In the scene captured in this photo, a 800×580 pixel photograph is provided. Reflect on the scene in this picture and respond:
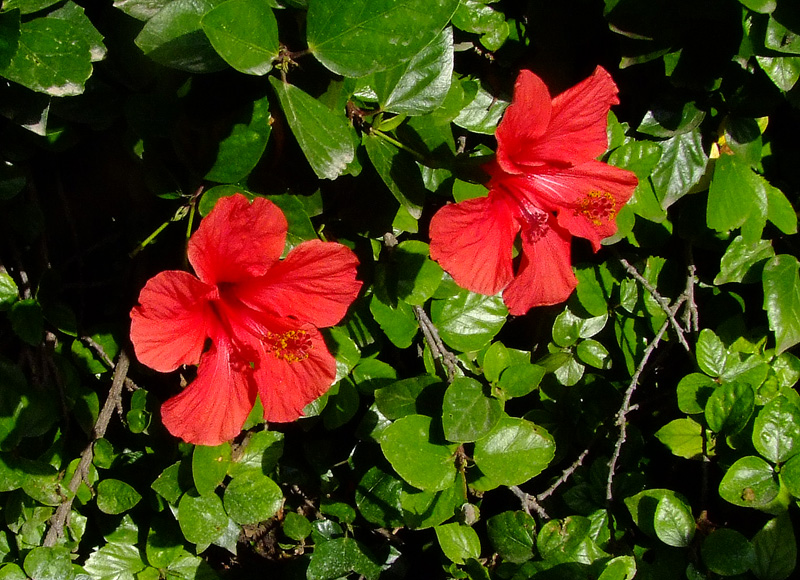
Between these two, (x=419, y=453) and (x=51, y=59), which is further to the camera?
(x=419, y=453)

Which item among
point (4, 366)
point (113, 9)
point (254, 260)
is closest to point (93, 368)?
point (4, 366)

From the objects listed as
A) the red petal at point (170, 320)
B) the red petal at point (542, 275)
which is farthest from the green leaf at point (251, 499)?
the red petal at point (542, 275)

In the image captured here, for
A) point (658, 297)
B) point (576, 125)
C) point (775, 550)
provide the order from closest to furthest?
point (576, 125) → point (775, 550) → point (658, 297)

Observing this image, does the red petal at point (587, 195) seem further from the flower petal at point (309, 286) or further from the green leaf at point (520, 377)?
the flower petal at point (309, 286)

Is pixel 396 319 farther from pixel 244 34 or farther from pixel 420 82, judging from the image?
pixel 244 34

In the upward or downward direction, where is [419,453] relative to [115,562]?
upward

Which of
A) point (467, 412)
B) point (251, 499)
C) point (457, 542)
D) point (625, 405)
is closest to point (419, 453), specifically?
point (467, 412)

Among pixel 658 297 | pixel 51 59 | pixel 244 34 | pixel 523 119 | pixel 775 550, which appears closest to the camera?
pixel 244 34
